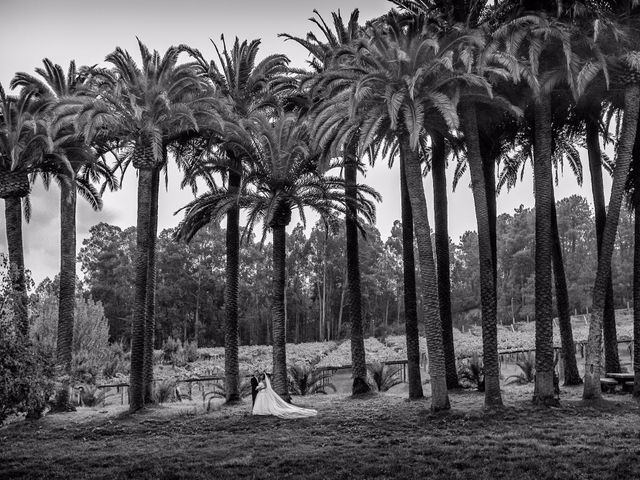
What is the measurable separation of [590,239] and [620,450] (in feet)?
265

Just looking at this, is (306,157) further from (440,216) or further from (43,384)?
(43,384)

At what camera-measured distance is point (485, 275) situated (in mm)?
19766

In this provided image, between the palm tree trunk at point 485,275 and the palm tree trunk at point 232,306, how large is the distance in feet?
30.2

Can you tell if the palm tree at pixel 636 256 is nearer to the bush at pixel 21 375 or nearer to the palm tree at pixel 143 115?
the palm tree at pixel 143 115

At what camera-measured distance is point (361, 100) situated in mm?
20047

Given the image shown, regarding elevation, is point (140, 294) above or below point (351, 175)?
below

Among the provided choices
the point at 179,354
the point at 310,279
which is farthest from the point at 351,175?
the point at 310,279

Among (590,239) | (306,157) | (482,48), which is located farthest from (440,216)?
(590,239)

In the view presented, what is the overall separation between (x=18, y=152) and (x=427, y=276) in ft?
50.0

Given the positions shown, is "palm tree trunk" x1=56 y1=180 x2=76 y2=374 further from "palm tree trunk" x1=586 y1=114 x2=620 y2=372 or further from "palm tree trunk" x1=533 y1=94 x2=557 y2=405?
"palm tree trunk" x1=586 y1=114 x2=620 y2=372

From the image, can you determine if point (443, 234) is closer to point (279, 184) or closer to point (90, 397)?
point (279, 184)

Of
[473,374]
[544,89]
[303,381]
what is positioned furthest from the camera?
[303,381]

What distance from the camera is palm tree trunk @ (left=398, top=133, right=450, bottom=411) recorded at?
19.0 m

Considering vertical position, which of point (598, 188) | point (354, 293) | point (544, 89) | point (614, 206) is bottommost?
A: point (354, 293)
